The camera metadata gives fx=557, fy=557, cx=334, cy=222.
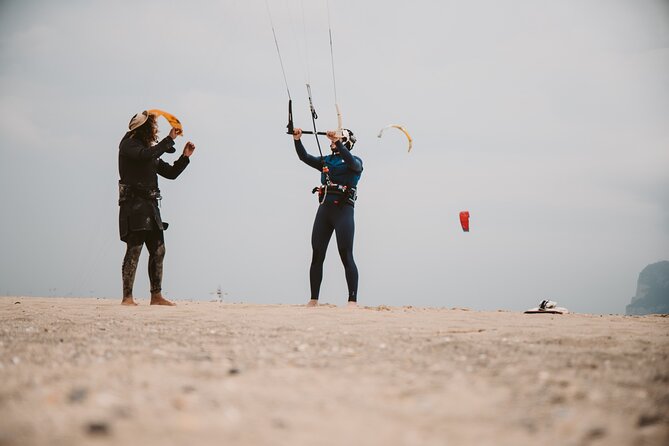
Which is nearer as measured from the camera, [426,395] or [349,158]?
[426,395]

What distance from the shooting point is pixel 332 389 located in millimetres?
2541

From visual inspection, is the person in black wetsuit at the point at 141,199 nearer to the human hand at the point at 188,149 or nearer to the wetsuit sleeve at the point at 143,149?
the wetsuit sleeve at the point at 143,149

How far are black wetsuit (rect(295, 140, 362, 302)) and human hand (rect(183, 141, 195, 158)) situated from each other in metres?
2.08

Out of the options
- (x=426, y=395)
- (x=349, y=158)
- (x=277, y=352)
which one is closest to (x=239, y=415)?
(x=426, y=395)

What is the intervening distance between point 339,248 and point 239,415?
667cm

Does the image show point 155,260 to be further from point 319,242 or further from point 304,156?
point 304,156

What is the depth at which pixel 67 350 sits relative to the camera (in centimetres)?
353

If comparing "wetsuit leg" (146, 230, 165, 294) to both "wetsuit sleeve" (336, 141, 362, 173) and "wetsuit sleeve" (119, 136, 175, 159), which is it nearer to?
"wetsuit sleeve" (119, 136, 175, 159)

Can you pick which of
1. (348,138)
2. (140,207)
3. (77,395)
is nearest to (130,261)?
(140,207)

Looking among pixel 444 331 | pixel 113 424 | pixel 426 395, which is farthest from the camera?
pixel 444 331

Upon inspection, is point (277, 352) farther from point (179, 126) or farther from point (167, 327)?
point (179, 126)

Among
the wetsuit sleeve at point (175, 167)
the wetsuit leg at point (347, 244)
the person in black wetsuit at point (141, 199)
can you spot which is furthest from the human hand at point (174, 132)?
the wetsuit leg at point (347, 244)

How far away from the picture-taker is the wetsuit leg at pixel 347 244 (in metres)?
8.66

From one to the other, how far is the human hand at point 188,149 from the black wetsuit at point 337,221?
2.08 metres
